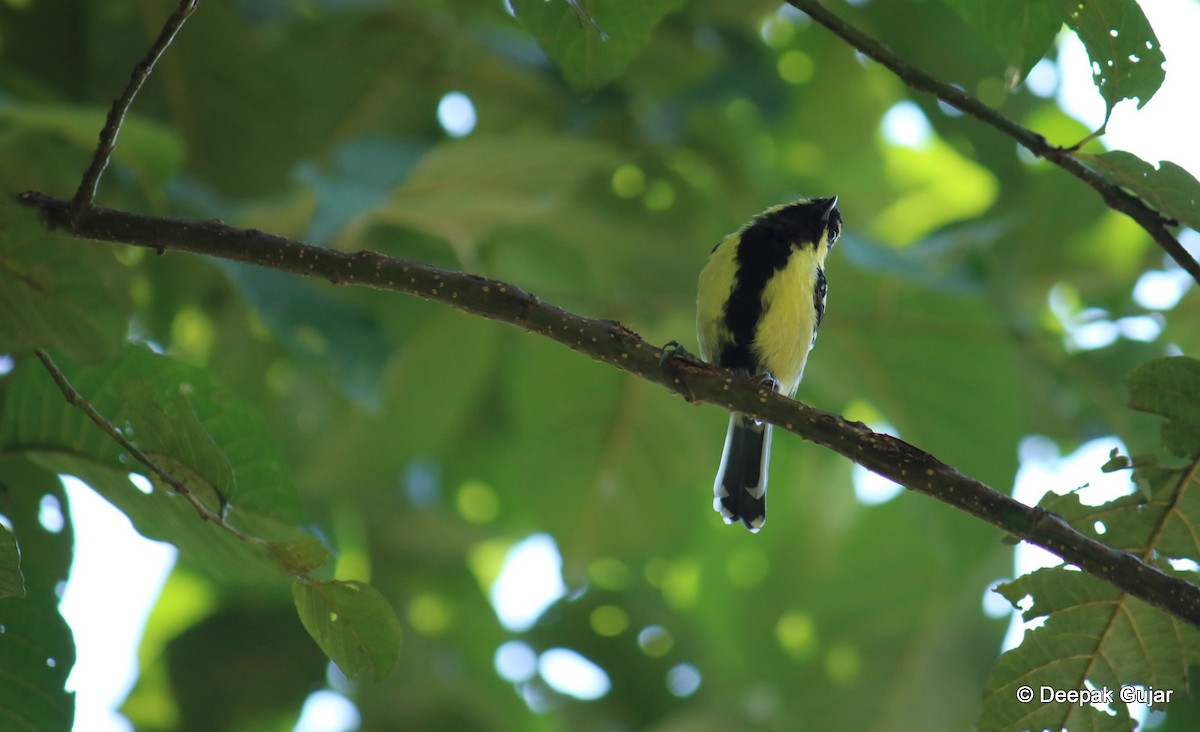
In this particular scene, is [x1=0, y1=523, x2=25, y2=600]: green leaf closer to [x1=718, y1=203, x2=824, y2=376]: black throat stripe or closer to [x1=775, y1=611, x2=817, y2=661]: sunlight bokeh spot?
[x1=718, y1=203, x2=824, y2=376]: black throat stripe

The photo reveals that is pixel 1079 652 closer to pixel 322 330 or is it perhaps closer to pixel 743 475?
pixel 743 475

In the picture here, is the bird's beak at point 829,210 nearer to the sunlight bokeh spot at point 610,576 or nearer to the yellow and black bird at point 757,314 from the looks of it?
the yellow and black bird at point 757,314

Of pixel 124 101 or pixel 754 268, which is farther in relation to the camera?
pixel 754 268

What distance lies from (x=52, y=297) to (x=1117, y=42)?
6.05ft

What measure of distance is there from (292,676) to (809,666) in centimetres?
241

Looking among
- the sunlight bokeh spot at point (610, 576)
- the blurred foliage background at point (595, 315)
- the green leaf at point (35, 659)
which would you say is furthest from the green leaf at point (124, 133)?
the sunlight bokeh spot at point (610, 576)

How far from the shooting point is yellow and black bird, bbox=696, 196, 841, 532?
353cm

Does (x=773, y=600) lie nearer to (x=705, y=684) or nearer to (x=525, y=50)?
(x=705, y=684)

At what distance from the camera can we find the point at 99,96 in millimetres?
4523

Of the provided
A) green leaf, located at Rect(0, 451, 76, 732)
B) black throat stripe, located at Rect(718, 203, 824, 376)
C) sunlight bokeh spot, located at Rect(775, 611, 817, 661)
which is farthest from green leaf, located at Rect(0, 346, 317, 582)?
sunlight bokeh spot, located at Rect(775, 611, 817, 661)

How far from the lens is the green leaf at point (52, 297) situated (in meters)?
1.88

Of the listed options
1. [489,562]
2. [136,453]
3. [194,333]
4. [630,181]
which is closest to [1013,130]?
[136,453]

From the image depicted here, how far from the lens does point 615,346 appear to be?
188 cm

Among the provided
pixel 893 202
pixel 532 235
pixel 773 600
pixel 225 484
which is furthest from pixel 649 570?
pixel 225 484
